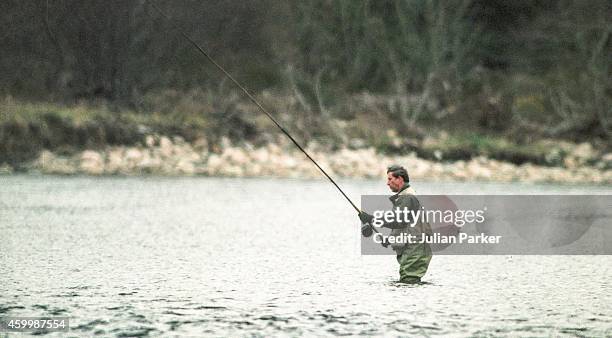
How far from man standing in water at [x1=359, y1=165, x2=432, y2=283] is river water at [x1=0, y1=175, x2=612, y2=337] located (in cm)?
19

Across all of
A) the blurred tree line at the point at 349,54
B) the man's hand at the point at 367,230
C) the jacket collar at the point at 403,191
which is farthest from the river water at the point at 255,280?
the blurred tree line at the point at 349,54

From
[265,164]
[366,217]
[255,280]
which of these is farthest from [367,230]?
[265,164]

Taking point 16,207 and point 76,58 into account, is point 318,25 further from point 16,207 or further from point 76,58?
point 16,207

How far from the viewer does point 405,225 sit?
6.05m

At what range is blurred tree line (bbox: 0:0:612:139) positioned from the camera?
A: 2042cm

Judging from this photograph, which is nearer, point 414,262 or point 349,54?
point 414,262

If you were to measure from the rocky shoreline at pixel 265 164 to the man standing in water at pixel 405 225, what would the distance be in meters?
9.57

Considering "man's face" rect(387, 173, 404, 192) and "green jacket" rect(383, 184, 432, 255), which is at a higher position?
"man's face" rect(387, 173, 404, 192)

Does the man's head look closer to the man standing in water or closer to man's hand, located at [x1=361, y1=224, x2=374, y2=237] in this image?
the man standing in water

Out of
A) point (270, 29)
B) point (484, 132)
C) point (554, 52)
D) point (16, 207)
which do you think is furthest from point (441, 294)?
point (554, 52)

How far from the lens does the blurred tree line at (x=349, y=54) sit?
20.4 metres

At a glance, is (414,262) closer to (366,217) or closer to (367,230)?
(367,230)

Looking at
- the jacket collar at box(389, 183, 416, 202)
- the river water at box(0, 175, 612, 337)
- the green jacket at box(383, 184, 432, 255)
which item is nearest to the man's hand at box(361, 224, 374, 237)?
the green jacket at box(383, 184, 432, 255)

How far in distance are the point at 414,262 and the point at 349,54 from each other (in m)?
18.3
